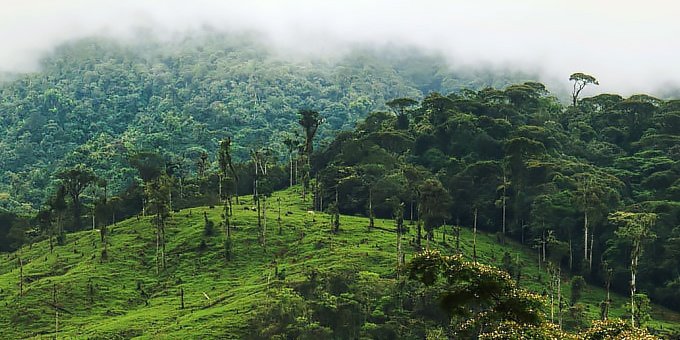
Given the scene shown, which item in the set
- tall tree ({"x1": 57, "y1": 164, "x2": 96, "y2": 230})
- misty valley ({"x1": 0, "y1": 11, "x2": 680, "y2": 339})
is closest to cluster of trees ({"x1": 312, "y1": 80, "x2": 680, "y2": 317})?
misty valley ({"x1": 0, "y1": 11, "x2": 680, "y2": 339})

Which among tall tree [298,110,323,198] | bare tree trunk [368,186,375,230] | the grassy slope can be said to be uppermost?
tall tree [298,110,323,198]

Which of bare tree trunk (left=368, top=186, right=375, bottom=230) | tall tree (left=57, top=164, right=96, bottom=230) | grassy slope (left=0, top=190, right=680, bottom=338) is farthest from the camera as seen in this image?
tall tree (left=57, top=164, right=96, bottom=230)

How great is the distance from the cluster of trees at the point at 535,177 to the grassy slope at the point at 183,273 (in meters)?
4.77

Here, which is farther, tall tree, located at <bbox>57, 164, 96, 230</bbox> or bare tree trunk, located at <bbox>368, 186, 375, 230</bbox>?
tall tree, located at <bbox>57, 164, 96, 230</bbox>

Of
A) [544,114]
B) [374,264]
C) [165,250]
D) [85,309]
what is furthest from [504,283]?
[544,114]

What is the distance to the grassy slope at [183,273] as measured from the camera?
7362cm

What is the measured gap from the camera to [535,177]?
108375mm

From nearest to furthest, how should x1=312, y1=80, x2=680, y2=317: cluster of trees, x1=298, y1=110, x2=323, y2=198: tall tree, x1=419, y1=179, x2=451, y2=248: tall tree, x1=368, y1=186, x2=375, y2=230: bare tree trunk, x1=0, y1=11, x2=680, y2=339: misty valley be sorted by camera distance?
x1=0, y1=11, x2=680, y2=339: misty valley → x1=419, y1=179, x2=451, y2=248: tall tree → x1=312, y1=80, x2=680, y2=317: cluster of trees → x1=368, y1=186, x2=375, y2=230: bare tree trunk → x1=298, y1=110, x2=323, y2=198: tall tree

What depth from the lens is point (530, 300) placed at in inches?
1359

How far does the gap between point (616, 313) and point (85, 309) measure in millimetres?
64781

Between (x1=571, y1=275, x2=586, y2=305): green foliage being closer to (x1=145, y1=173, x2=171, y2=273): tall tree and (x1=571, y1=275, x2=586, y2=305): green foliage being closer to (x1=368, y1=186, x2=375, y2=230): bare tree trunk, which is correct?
(x1=368, y1=186, x2=375, y2=230): bare tree trunk

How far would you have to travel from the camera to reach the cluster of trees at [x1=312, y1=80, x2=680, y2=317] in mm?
90625

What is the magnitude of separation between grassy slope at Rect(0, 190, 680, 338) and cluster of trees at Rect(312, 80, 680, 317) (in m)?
4.77

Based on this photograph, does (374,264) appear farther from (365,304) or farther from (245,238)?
(245,238)
